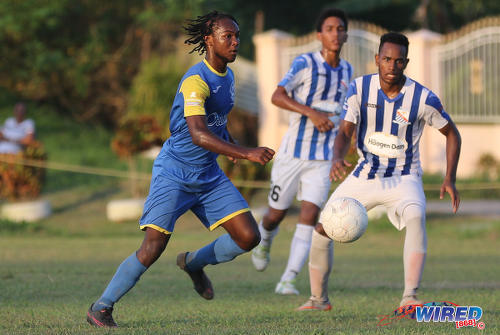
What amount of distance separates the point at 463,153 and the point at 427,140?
107 centimetres

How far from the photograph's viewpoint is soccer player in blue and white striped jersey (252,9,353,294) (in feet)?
28.7

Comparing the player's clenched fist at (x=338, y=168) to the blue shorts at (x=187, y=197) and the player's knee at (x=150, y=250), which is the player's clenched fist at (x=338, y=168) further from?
the player's knee at (x=150, y=250)

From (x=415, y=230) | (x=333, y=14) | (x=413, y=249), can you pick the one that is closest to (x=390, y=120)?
(x=415, y=230)

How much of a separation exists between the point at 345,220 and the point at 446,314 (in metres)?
1.00

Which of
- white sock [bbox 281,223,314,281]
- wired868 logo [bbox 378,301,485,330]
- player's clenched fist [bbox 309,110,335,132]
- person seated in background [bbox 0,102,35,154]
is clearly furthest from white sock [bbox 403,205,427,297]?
person seated in background [bbox 0,102,35,154]

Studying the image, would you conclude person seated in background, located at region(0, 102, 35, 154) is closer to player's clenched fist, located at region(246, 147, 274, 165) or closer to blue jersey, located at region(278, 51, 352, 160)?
blue jersey, located at region(278, 51, 352, 160)

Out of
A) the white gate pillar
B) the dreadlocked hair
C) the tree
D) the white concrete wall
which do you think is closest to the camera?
the dreadlocked hair

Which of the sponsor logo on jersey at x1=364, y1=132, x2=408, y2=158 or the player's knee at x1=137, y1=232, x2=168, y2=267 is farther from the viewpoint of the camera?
the sponsor logo on jersey at x1=364, y1=132, x2=408, y2=158

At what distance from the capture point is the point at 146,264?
6.46 m

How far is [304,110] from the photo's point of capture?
831 centimetres

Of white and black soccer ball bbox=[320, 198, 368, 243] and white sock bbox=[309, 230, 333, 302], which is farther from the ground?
white and black soccer ball bbox=[320, 198, 368, 243]

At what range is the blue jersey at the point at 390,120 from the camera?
6.98 metres

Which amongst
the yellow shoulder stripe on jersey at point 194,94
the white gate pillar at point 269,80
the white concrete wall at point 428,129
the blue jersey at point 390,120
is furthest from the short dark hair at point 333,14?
the white gate pillar at point 269,80

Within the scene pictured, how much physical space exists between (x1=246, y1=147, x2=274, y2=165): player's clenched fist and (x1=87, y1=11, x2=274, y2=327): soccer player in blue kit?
39 cm
